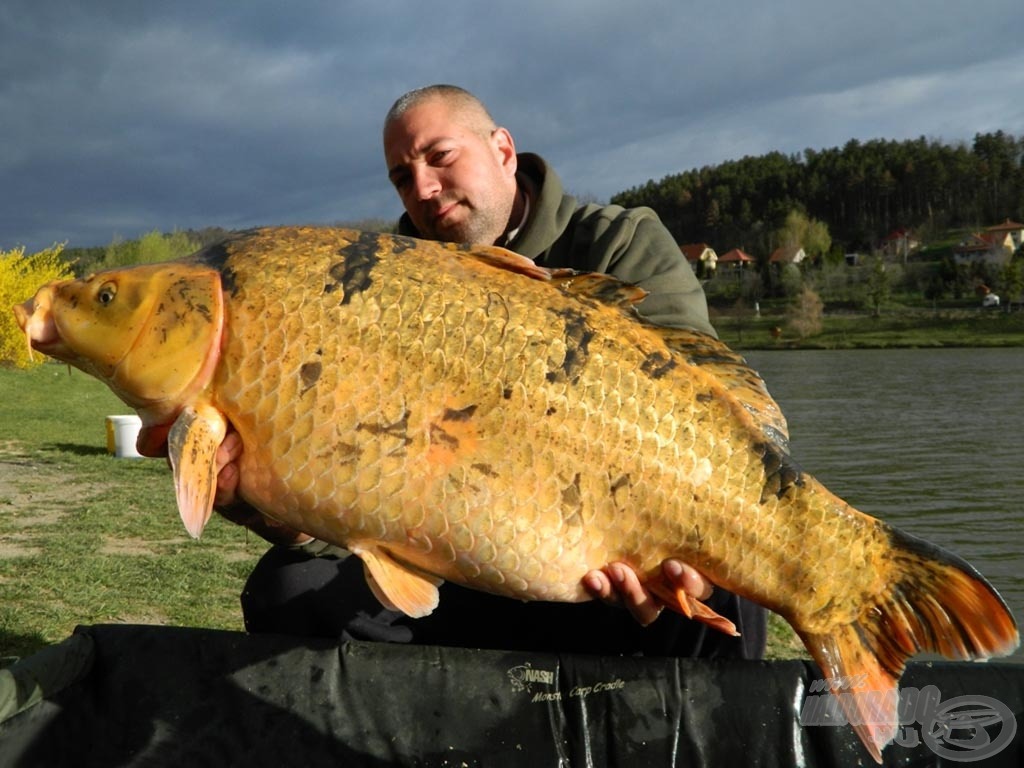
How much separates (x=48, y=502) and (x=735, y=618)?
15.3 feet

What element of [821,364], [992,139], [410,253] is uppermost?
[992,139]

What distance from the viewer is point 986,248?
59.3 metres

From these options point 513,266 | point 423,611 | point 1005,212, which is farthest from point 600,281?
point 1005,212

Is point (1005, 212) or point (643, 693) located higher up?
point (1005, 212)

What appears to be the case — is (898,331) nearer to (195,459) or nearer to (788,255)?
(788,255)

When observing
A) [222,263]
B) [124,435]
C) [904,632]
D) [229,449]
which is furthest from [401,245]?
[124,435]

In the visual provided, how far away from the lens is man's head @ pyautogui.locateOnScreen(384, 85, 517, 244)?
6.99 ft

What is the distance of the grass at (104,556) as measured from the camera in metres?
3.13

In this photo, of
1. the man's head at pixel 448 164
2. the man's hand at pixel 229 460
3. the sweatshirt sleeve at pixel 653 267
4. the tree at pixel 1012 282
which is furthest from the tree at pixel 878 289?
the man's hand at pixel 229 460

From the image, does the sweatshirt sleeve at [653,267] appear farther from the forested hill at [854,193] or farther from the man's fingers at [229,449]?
the forested hill at [854,193]

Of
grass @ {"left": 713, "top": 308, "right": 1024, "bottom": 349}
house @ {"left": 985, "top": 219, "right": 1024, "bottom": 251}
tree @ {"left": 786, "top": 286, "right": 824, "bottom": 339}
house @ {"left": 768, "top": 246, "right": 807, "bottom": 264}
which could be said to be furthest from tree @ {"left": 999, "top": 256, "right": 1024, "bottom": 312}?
house @ {"left": 768, "top": 246, "right": 807, "bottom": 264}

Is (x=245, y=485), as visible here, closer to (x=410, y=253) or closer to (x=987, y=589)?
(x=410, y=253)

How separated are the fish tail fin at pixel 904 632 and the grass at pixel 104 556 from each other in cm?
169

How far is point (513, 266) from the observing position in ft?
4.83
